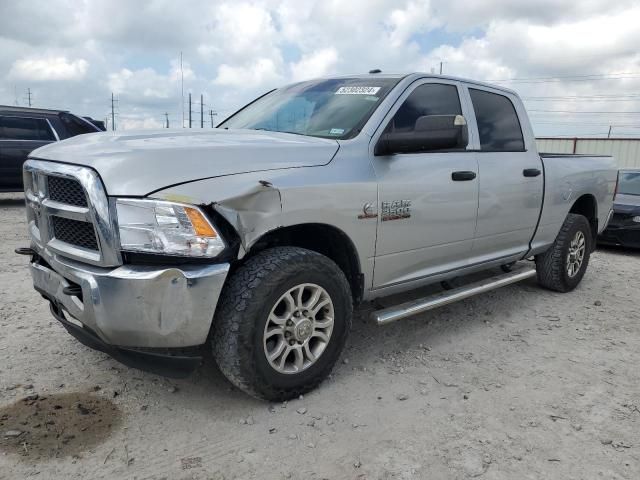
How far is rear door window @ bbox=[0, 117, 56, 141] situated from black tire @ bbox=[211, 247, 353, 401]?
9190mm

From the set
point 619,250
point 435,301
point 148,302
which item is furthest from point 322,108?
point 619,250

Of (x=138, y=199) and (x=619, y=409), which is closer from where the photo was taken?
(x=138, y=199)

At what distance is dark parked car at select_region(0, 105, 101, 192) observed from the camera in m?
9.87

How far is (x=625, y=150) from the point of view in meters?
22.8

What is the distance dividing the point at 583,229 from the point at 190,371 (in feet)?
14.6

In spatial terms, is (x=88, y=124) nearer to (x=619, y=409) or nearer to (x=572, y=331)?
(x=572, y=331)

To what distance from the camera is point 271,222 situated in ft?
8.96

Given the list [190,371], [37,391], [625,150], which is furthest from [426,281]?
[625,150]

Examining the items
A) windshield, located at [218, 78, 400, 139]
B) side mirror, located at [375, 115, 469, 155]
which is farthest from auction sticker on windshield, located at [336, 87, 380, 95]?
side mirror, located at [375, 115, 469, 155]

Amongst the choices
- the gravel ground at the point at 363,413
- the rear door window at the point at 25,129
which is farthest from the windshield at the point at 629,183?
the rear door window at the point at 25,129

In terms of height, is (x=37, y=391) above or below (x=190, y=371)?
below

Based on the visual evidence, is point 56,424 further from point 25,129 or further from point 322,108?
point 25,129

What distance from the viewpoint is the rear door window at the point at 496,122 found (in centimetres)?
427

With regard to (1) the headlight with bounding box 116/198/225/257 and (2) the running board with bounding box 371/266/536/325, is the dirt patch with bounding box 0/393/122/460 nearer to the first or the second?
(1) the headlight with bounding box 116/198/225/257
